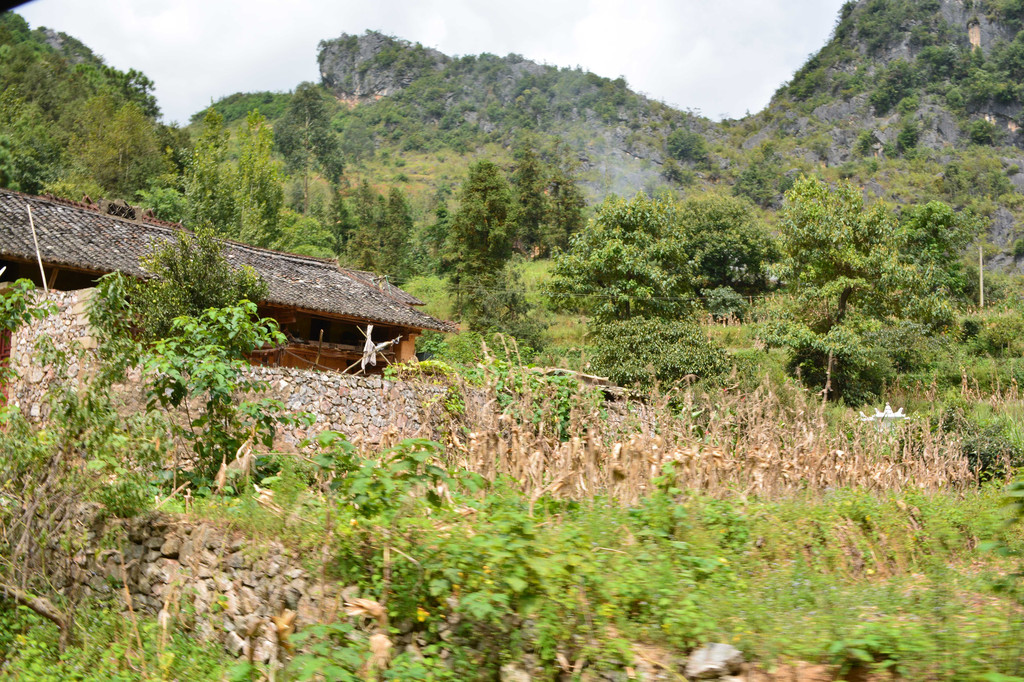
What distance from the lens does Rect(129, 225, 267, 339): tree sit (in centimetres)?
1156

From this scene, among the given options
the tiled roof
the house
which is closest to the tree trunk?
the tiled roof

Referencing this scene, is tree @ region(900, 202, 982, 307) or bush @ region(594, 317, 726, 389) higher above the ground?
tree @ region(900, 202, 982, 307)

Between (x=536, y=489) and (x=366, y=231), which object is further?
(x=366, y=231)

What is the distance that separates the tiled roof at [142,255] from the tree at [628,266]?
4.64 m

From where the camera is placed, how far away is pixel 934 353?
21984 mm

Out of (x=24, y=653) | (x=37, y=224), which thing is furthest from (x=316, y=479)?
(x=37, y=224)

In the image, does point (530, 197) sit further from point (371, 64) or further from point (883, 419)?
point (371, 64)

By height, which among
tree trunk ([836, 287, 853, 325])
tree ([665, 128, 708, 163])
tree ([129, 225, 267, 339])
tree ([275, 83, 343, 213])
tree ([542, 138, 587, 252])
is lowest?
tree ([129, 225, 267, 339])

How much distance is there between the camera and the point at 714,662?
3.22m

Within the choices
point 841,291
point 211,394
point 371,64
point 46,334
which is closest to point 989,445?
point 841,291

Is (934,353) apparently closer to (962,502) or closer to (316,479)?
(962,502)

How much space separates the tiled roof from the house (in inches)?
0.7

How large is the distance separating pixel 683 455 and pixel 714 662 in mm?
3195

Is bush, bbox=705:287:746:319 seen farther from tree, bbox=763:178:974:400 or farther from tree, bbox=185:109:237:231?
tree, bbox=185:109:237:231
